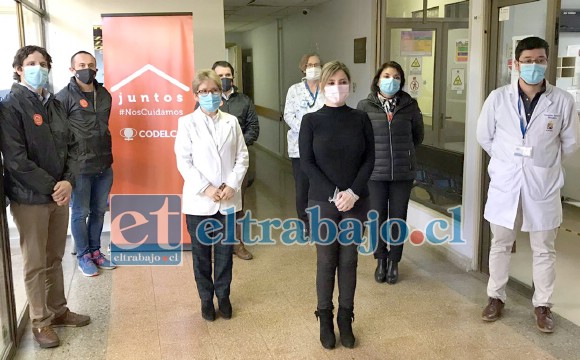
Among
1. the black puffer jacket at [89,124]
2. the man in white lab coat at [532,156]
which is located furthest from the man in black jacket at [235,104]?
the man in white lab coat at [532,156]

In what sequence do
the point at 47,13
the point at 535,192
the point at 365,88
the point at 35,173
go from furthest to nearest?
1. the point at 365,88
2. the point at 47,13
3. the point at 535,192
4. the point at 35,173

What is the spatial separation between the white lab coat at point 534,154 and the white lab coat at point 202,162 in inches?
62.6

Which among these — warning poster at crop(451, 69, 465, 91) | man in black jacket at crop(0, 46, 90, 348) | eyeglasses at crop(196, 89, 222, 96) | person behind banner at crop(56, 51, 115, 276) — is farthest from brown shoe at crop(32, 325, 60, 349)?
warning poster at crop(451, 69, 465, 91)

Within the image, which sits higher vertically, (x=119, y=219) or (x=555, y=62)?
(x=555, y=62)

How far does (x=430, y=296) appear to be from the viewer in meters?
3.83

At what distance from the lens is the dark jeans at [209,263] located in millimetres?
3346

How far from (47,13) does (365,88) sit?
10.5 feet

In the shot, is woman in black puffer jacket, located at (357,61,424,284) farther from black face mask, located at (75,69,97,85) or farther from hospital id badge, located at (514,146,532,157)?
black face mask, located at (75,69,97,85)

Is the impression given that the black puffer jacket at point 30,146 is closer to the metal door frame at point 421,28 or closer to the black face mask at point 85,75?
the black face mask at point 85,75

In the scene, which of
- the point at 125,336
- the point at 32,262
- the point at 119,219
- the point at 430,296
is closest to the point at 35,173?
the point at 32,262

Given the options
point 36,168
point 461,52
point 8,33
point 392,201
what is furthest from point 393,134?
point 8,33

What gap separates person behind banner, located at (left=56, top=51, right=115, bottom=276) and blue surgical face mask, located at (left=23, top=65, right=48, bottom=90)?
3.15ft

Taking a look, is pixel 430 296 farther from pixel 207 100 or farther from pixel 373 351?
pixel 207 100

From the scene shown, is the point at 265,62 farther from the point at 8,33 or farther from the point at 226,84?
the point at 8,33
